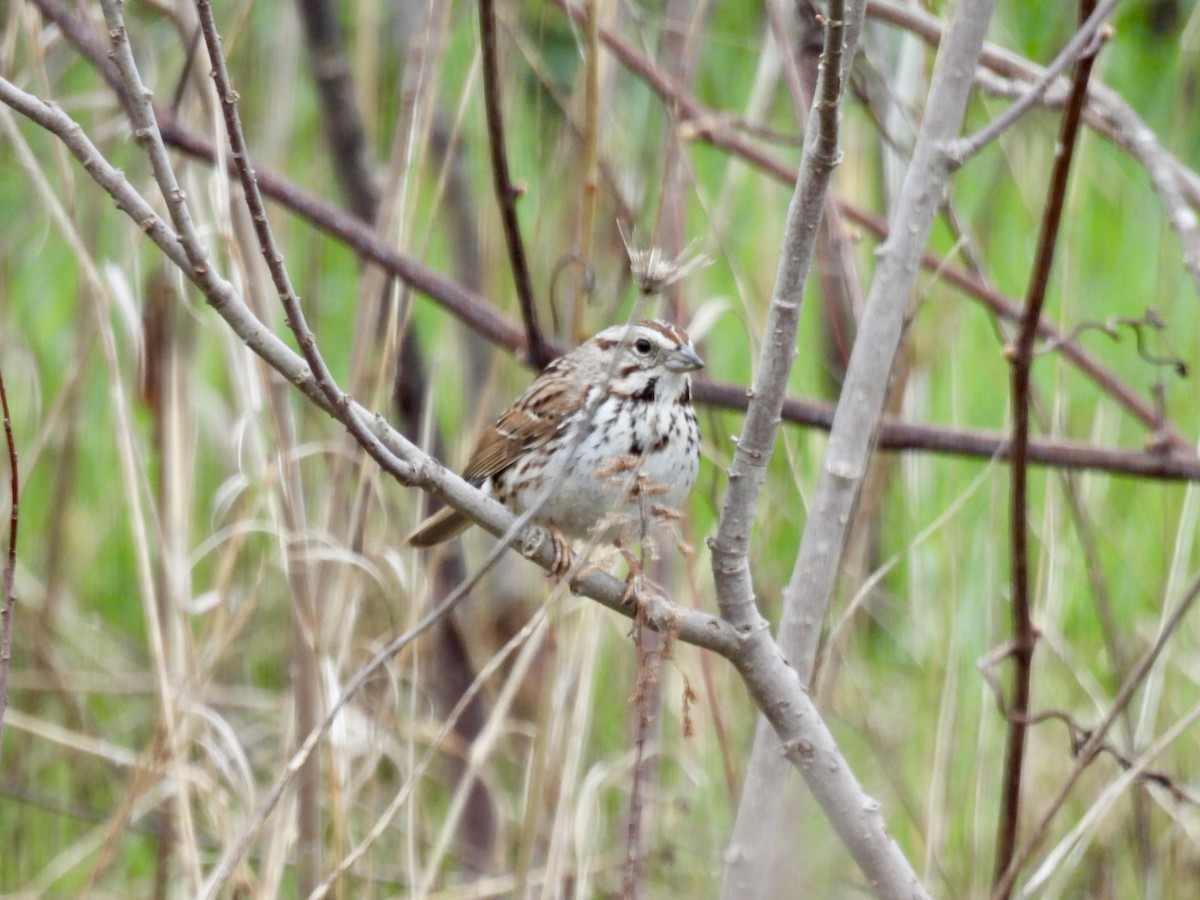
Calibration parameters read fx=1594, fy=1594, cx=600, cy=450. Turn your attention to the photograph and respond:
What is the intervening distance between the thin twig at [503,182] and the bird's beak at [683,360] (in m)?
0.22

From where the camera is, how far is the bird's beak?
2.70 meters

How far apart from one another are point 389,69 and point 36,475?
5.36ft

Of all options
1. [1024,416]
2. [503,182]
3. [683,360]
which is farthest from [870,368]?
[683,360]

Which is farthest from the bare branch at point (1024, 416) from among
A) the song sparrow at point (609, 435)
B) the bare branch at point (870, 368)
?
Answer: the song sparrow at point (609, 435)

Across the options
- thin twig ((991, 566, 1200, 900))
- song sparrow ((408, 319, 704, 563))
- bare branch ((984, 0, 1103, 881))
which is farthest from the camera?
song sparrow ((408, 319, 704, 563))

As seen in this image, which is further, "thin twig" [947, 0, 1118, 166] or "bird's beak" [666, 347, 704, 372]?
"bird's beak" [666, 347, 704, 372]

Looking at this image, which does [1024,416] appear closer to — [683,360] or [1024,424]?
[1024,424]

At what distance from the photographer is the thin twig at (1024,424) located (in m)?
2.07

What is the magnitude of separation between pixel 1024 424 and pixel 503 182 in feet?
2.71

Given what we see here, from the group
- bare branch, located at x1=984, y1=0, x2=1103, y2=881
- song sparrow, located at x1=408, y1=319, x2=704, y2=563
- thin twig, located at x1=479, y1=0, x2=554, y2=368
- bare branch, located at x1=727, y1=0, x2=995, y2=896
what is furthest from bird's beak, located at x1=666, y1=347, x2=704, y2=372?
bare branch, located at x1=727, y1=0, x2=995, y2=896

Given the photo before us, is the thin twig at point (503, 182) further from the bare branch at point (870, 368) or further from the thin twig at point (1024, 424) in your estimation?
the thin twig at point (1024, 424)

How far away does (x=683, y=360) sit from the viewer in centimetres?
272

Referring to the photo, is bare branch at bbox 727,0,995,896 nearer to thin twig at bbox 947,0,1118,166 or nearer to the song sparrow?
thin twig at bbox 947,0,1118,166

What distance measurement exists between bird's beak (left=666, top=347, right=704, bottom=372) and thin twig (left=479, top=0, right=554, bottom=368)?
217mm
